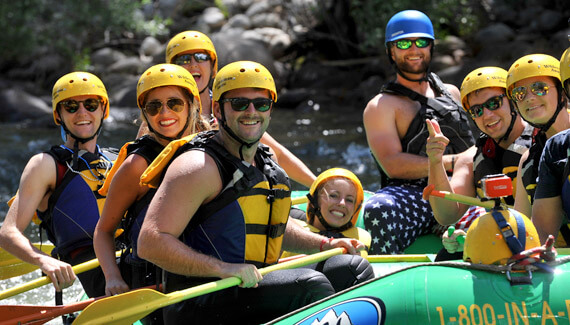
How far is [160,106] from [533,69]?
1.83 m

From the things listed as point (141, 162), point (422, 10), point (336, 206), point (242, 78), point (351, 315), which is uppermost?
point (422, 10)

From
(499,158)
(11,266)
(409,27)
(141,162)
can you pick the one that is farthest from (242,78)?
(11,266)

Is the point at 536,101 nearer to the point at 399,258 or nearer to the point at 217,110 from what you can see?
the point at 399,258

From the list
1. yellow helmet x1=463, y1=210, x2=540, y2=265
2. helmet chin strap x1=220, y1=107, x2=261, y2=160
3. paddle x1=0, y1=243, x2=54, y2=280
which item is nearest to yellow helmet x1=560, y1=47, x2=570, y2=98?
yellow helmet x1=463, y1=210, x2=540, y2=265

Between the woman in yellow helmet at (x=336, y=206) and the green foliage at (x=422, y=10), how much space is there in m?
9.98

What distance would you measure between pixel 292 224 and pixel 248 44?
13699 mm

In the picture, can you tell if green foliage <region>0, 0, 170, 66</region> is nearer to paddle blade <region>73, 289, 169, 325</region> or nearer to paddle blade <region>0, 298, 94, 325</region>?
paddle blade <region>0, 298, 94, 325</region>

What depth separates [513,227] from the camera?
315 cm

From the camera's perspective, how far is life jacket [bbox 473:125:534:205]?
175 inches

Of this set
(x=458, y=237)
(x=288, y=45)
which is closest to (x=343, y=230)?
(x=458, y=237)

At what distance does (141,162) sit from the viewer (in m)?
3.71

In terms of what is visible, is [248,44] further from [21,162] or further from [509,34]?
[21,162]

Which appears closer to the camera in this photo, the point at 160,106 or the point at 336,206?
the point at 160,106

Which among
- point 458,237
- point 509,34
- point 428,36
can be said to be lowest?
point 458,237
